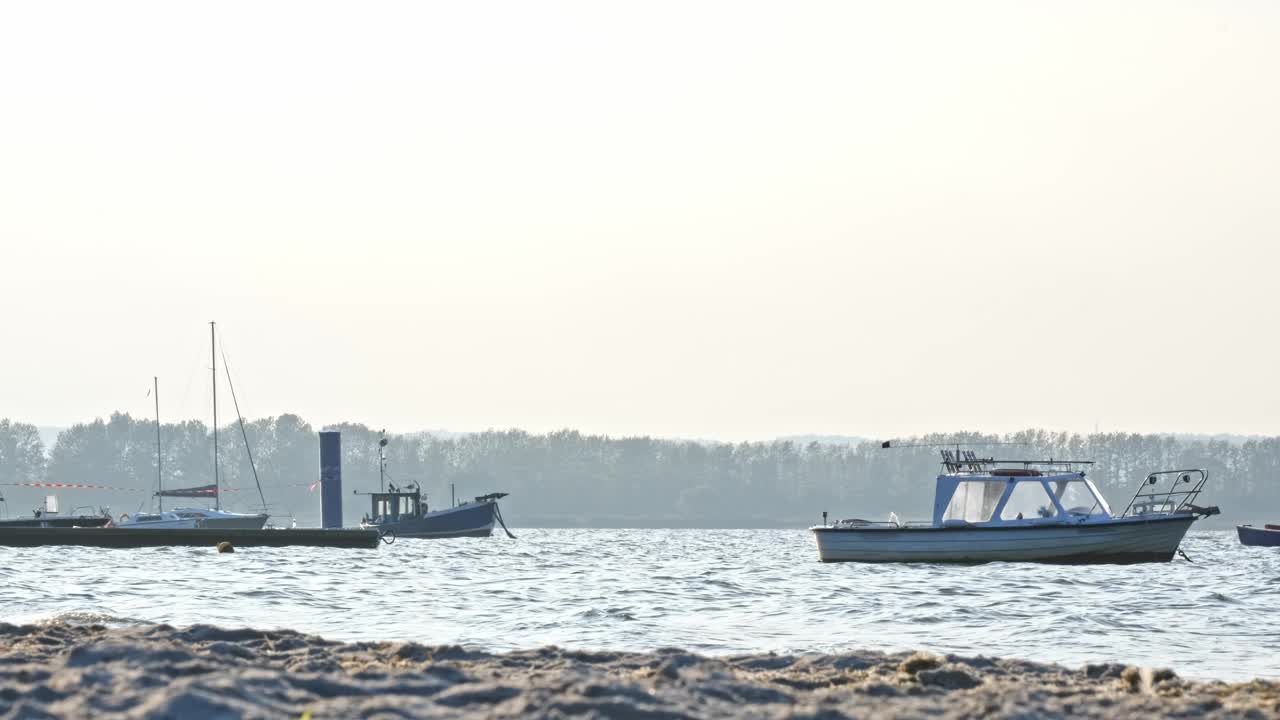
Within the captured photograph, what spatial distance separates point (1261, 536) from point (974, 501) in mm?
27160

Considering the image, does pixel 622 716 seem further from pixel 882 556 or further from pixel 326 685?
pixel 882 556

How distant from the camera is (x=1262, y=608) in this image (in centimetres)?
2766

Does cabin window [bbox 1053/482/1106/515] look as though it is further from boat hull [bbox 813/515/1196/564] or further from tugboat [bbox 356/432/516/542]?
tugboat [bbox 356/432/516/542]

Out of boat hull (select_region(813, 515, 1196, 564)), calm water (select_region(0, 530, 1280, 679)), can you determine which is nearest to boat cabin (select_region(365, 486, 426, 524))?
calm water (select_region(0, 530, 1280, 679))

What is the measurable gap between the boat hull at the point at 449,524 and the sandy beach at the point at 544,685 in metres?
64.3

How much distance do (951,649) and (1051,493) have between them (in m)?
22.3

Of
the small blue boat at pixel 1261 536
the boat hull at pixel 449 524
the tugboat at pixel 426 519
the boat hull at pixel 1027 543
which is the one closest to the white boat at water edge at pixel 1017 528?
the boat hull at pixel 1027 543

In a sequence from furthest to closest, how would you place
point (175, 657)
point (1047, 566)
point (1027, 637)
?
point (1047, 566), point (1027, 637), point (175, 657)

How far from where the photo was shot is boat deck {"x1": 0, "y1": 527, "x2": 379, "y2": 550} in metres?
55.0

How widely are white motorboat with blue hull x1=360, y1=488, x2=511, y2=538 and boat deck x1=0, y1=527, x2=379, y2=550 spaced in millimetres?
19404

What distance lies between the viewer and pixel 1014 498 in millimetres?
42000

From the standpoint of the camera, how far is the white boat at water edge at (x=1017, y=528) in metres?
40.7

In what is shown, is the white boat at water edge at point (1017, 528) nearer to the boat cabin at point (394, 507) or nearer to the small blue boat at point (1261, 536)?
the small blue boat at point (1261, 536)

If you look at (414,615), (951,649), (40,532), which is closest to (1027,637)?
(951,649)
